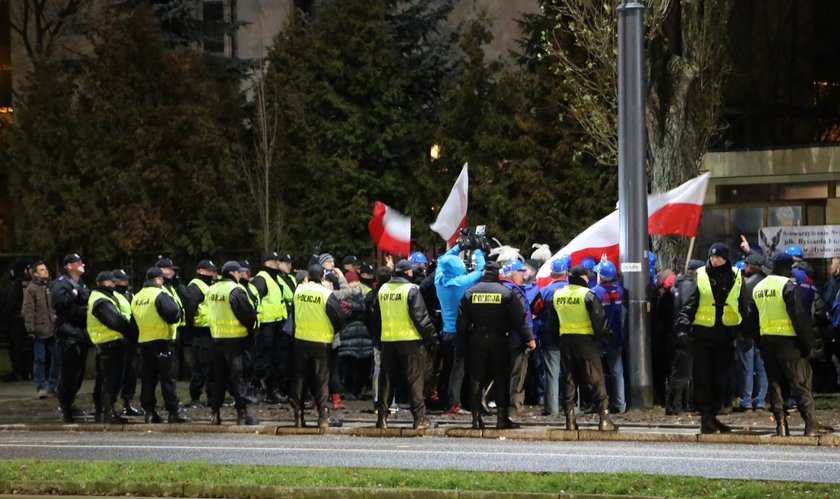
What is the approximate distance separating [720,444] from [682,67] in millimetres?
8150

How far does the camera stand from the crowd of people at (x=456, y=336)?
17609mm

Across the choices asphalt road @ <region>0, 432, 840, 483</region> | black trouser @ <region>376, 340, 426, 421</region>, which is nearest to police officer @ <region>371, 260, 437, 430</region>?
black trouser @ <region>376, 340, 426, 421</region>

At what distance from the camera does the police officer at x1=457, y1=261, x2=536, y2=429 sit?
18.4 meters

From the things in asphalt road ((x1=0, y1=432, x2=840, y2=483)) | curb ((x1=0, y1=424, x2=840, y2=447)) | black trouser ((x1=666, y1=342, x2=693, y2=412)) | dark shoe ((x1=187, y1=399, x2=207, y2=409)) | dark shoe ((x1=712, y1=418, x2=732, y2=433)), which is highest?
black trouser ((x1=666, y1=342, x2=693, y2=412))

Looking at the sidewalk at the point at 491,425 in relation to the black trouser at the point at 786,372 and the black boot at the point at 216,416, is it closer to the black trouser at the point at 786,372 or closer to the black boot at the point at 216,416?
the black boot at the point at 216,416

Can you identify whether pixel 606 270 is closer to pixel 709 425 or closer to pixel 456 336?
pixel 456 336

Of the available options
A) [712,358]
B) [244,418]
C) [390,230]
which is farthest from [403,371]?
[390,230]

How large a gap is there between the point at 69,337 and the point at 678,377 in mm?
8148

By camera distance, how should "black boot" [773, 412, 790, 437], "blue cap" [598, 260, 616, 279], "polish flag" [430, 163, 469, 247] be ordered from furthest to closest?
1. "polish flag" [430, 163, 469, 247]
2. "blue cap" [598, 260, 616, 279]
3. "black boot" [773, 412, 790, 437]

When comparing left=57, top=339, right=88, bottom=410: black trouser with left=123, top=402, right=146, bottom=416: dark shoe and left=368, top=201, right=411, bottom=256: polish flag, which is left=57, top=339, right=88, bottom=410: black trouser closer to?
left=123, top=402, right=146, bottom=416: dark shoe

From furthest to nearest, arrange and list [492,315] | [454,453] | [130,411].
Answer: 1. [130,411]
2. [492,315]
3. [454,453]

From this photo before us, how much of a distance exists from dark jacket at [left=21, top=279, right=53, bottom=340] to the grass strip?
10.4 m

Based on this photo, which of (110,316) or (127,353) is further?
(127,353)

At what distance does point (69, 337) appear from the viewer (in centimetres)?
2092
